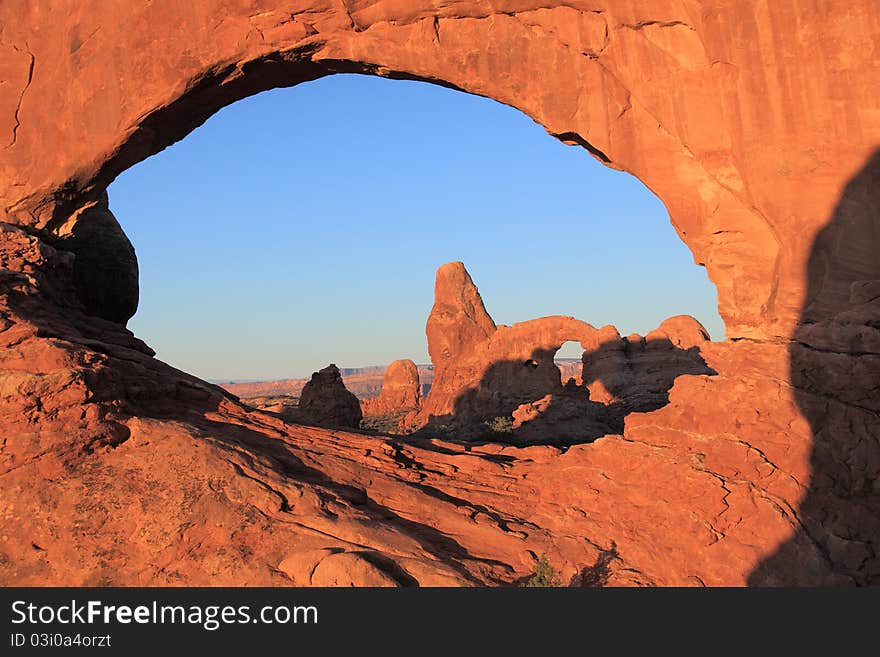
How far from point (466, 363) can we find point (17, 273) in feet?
87.1

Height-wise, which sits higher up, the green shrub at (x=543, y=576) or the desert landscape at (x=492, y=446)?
the desert landscape at (x=492, y=446)

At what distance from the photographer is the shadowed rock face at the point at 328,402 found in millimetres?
19734

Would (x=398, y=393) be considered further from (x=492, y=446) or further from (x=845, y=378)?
(x=845, y=378)

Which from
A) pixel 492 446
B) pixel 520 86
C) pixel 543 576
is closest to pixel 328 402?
pixel 492 446

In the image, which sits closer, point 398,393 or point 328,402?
point 328,402

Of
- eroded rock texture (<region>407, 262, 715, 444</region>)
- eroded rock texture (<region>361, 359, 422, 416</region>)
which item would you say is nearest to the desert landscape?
eroded rock texture (<region>407, 262, 715, 444</region>)

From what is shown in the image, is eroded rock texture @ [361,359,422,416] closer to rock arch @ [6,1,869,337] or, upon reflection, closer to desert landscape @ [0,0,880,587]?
rock arch @ [6,1,869,337]

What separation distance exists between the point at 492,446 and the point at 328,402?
8624 millimetres

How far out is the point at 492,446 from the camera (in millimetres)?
12141

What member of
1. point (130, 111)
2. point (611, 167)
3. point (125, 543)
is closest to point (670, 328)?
point (611, 167)

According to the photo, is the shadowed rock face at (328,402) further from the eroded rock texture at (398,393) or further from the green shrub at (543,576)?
the eroded rock texture at (398,393)

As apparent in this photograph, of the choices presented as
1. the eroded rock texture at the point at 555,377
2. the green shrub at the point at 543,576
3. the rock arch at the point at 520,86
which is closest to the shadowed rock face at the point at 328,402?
the eroded rock texture at the point at 555,377

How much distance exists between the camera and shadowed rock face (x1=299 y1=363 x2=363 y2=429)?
19.7 meters

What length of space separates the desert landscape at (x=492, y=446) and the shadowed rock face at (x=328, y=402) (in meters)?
8.06
